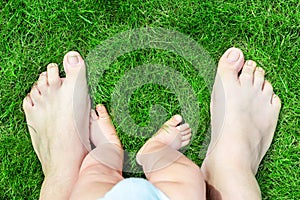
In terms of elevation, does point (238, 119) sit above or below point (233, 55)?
below

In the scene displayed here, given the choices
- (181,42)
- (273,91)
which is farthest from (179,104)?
(273,91)

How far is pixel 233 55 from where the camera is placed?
202 cm

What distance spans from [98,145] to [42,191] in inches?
11.3

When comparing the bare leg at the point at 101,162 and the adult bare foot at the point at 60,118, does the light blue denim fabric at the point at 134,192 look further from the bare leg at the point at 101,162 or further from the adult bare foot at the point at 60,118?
the adult bare foot at the point at 60,118

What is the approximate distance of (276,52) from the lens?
203cm

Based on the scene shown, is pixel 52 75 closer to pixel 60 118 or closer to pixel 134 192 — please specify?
pixel 60 118

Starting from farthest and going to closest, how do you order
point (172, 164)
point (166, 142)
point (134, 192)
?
1. point (166, 142)
2. point (172, 164)
3. point (134, 192)

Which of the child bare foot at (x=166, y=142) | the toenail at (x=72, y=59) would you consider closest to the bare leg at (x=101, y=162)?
the child bare foot at (x=166, y=142)

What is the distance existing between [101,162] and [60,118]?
26 cm

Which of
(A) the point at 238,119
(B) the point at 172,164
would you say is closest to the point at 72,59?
(B) the point at 172,164

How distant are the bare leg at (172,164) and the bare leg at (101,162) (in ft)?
0.38

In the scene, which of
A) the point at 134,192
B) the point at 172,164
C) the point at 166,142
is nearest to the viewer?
the point at 134,192

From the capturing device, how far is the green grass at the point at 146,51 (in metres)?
2.03

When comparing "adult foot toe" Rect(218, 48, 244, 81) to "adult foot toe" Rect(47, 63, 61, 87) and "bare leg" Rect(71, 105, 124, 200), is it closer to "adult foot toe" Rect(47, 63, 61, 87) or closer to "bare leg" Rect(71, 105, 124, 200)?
"bare leg" Rect(71, 105, 124, 200)
